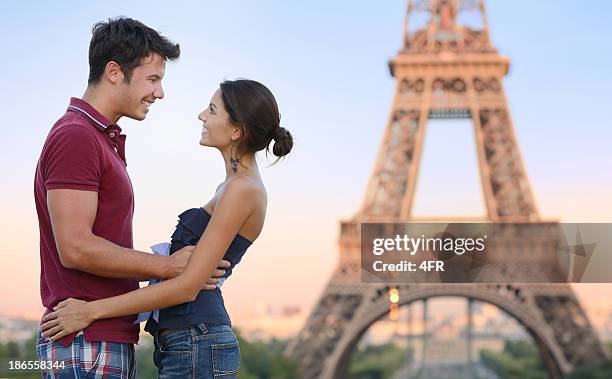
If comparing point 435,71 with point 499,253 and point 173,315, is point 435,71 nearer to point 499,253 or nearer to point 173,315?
point 499,253

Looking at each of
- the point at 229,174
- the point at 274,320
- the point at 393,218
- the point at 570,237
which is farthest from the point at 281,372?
the point at 229,174

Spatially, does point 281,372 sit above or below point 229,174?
above

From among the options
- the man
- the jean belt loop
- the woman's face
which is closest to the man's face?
the man

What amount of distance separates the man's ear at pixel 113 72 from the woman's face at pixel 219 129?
0.24 meters

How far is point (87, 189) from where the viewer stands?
224cm

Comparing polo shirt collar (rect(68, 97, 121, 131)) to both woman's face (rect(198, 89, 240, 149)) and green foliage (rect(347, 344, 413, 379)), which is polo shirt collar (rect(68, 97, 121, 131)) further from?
green foliage (rect(347, 344, 413, 379))

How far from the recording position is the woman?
2291mm

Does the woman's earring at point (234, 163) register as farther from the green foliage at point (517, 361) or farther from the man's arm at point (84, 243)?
the green foliage at point (517, 361)

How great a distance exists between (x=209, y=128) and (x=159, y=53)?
22 centimetres

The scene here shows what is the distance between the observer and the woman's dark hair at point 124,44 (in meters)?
2.36

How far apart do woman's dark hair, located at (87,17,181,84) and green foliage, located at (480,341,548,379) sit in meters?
25.9

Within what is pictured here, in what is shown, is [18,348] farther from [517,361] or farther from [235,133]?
[517,361]

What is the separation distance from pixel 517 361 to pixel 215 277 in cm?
3509

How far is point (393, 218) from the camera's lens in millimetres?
19781
